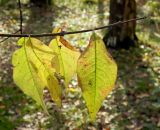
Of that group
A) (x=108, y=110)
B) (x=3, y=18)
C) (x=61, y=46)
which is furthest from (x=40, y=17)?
(x=61, y=46)

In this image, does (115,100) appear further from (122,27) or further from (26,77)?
(26,77)

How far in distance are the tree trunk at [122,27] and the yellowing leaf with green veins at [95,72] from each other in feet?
17.2

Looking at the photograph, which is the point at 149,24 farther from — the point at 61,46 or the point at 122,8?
the point at 61,46

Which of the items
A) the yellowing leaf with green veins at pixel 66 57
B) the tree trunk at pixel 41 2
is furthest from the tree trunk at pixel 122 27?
the yellowing leaf with green veins at pixel 66 57

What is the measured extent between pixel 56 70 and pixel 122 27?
5.32 meters

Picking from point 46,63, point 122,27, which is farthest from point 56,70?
point 122,27

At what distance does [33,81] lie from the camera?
490mm

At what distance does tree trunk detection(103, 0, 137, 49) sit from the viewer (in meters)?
5.62

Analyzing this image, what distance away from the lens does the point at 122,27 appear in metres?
5.77

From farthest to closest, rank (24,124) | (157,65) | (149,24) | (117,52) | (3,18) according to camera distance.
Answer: (3,18), (149,24), (117,52), (157,65), (24,124)

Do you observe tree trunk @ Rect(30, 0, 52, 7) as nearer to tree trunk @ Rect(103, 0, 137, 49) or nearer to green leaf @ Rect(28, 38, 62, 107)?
tree trunk @ Rect(103, 0, 137, 49)

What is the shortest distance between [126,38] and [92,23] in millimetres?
1212

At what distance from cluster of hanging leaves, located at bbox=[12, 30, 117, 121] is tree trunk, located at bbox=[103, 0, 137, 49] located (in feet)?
17.0

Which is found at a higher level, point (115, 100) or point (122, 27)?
point (122, 27)
